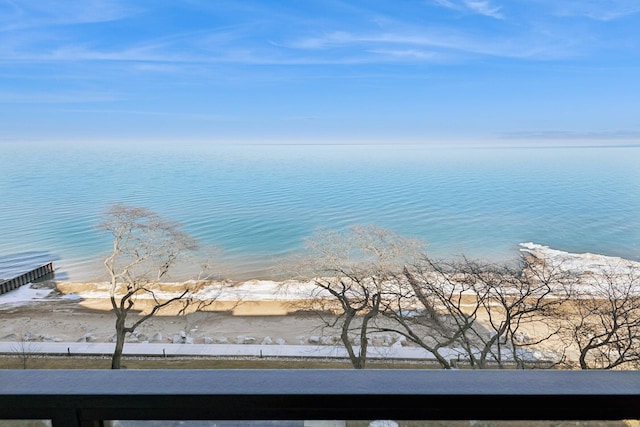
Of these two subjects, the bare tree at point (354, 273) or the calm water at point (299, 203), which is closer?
the bare tree at point (354, 273)

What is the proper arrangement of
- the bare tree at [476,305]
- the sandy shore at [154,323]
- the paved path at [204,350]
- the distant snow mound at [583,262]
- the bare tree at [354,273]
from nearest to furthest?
the bare tree at [476,305] → the bare tree at [354,273] → the paved path at [204,350] → the distant snow mound at [583,262] → the sandy shore at [154,323]

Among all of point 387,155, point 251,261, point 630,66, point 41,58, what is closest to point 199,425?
point 251,261

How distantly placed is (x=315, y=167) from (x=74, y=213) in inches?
354

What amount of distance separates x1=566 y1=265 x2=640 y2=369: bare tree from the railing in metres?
3.89

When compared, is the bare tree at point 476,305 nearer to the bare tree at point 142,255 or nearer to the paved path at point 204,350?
the paved path at point 204,350

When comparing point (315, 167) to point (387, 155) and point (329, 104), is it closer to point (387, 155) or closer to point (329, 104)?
point (329, 104)

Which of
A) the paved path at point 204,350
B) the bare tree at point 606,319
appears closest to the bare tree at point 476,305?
the bare tree at point 606,319

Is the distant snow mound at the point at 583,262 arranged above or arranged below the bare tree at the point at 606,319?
above

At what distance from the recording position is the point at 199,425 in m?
0.35

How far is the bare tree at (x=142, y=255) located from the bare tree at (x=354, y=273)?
226 cm

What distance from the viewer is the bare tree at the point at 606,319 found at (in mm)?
3477

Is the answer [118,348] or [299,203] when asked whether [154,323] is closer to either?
[118,348]

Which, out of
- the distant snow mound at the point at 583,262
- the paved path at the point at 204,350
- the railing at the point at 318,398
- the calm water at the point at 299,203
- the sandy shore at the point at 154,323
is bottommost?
the paved path at the point at 204,350

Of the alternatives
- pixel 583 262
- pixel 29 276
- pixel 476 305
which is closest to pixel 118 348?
pixel 476 305
